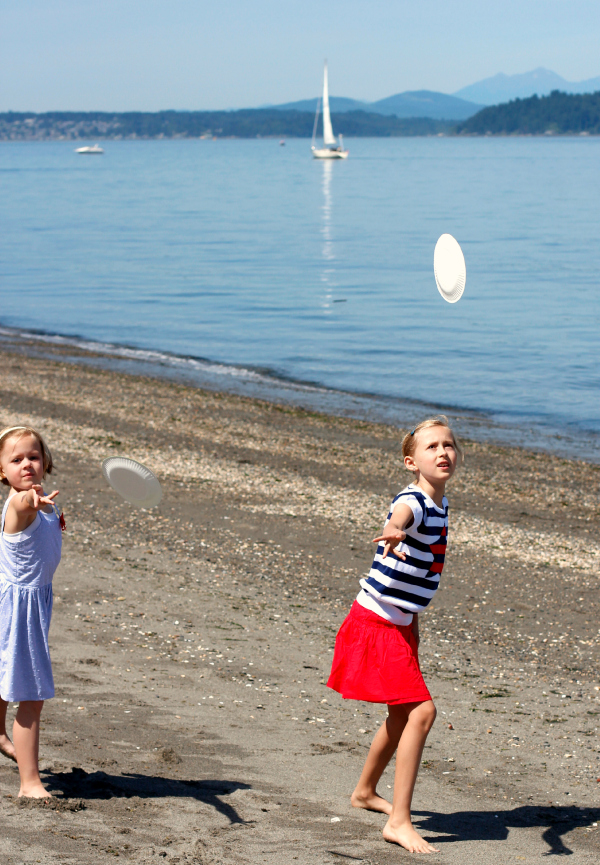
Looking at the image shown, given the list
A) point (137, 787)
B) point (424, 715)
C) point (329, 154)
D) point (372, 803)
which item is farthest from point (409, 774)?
point (329, 154)

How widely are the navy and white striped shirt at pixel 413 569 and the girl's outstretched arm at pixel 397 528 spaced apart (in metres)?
0.07

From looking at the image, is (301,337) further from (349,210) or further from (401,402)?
(349,210)

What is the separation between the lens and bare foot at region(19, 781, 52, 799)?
3.75 meters

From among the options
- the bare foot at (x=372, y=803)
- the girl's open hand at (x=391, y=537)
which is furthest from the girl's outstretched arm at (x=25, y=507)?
the bare foot at (x=372, y=803)

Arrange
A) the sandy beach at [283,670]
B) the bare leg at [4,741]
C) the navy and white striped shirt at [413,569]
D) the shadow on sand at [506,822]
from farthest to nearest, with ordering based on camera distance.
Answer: the bare leg at [4,741]
the shadow on sand at [506,822]
the sandy beach at [283,670]
the navy and white striped shirt at [413,569]

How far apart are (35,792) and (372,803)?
1440 millimetres

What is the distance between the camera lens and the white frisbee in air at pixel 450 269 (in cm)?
491

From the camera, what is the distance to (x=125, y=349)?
78.7 ft

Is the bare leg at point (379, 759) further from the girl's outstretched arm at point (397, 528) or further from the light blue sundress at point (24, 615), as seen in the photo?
the light blue sundress at point (24, 615)

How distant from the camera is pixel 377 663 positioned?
12.3ft

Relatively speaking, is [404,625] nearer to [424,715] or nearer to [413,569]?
[413,569]

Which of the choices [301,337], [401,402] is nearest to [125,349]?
[301,337]

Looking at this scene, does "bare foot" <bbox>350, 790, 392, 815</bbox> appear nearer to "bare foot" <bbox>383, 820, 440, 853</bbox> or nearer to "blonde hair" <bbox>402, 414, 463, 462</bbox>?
"bare foot" <bbox>383, 820, 440, 853</bbox>

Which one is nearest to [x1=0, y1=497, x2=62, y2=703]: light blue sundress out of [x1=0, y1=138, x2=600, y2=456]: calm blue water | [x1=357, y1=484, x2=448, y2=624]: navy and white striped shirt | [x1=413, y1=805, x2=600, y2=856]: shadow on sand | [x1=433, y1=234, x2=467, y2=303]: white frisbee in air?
[x1=357, y1=484, x2=448, y2=624]: navy and white striped shirt
